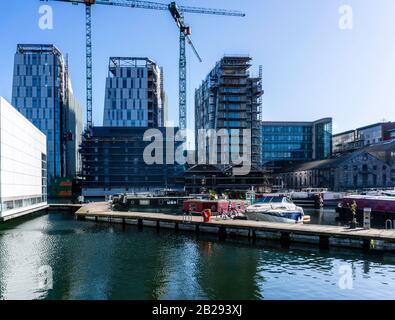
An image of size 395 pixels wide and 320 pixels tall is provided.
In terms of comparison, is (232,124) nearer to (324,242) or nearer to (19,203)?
(19,203)

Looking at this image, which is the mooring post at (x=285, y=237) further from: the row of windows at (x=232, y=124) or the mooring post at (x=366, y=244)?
the row of windows at (x=232, y=124)

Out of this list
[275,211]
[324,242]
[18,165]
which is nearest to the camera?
[324,242]

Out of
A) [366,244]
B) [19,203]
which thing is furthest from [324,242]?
[19,203]

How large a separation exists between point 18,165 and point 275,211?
181 feet

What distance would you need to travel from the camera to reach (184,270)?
35.9 m

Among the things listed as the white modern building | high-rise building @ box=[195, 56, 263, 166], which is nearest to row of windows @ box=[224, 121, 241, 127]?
high-rise building @ box=[195, 56, 263, 166]

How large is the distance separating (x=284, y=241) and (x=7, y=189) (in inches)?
2043

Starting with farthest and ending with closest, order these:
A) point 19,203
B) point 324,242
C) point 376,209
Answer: point 19,203
point 376,209
point 324,242

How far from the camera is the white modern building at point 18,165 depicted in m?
68.2

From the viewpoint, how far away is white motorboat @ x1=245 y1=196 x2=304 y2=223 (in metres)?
60.3

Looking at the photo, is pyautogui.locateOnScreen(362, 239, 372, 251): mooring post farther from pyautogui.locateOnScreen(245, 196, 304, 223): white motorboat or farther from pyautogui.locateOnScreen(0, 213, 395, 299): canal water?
pyautogui.locateOnScreen(245, 196, 304, 223): white motorboat

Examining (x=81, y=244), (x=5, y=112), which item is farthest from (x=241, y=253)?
(x=5, y=112)

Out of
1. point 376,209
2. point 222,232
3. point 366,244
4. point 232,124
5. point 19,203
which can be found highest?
point 232,124
